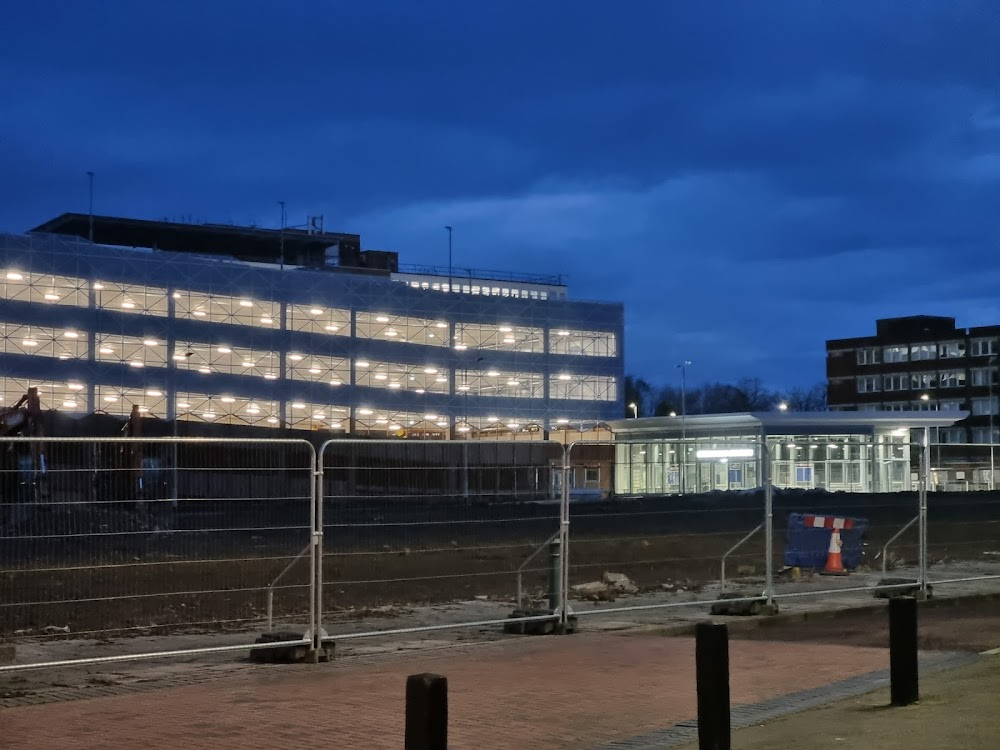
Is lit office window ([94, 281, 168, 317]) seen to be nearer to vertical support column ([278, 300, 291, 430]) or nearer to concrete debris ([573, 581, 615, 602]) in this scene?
vertical support column ([278, 300, 291, 430])

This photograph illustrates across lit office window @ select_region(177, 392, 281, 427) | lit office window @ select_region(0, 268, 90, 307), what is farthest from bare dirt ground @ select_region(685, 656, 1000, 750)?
lit office window @ select_region(177, 392, 281, 427)

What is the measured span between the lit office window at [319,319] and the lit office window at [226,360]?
2852 millimetres

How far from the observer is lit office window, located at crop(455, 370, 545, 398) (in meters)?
96.2

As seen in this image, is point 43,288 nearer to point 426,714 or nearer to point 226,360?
point 226,360

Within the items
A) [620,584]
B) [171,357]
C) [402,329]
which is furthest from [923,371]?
[620,584]

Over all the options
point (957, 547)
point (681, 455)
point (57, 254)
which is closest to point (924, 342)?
point (57, 254)

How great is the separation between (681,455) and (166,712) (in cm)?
937

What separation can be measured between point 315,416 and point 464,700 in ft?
263

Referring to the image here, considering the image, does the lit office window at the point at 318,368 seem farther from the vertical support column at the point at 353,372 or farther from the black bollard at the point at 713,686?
the black bollard at the point at 713,686

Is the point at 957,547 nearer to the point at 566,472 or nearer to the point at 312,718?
the point at 566,472

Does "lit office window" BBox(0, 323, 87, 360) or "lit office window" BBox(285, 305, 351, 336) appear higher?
"lit office window" BBox(285, 305, 351, 336)

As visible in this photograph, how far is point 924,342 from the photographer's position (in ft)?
420

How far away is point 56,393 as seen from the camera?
80.6 meters

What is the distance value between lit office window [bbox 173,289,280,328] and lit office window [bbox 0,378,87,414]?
806 centimetres
